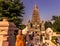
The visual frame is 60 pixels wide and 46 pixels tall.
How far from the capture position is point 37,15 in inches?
1516

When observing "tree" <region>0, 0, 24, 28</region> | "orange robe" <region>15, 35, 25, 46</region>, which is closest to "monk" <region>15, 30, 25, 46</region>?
"orange robe" <region>15, 35, 25, 46</region>

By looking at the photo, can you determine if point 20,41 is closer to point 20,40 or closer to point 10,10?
point 20,40

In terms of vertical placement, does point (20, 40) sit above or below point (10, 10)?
below

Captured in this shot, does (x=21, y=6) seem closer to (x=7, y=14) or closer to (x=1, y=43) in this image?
(x=7, y=14)

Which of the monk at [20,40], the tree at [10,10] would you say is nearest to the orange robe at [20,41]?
the monk at [20,40]

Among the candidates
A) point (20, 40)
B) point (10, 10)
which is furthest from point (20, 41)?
point (10, 10)

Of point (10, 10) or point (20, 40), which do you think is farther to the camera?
point (10, 10)

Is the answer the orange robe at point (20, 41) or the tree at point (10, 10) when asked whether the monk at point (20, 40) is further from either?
the tree at point (10, 10)

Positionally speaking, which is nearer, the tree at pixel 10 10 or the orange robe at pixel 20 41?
the orange robe at pixel 20 41

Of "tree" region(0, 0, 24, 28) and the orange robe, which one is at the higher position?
"tree" region(0, 0, 24, 28)

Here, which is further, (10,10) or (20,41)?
(10,10)

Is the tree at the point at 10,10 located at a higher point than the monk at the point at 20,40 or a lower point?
higher

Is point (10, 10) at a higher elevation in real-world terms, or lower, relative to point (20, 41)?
higher

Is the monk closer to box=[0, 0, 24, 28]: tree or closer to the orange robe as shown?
the orange robe
